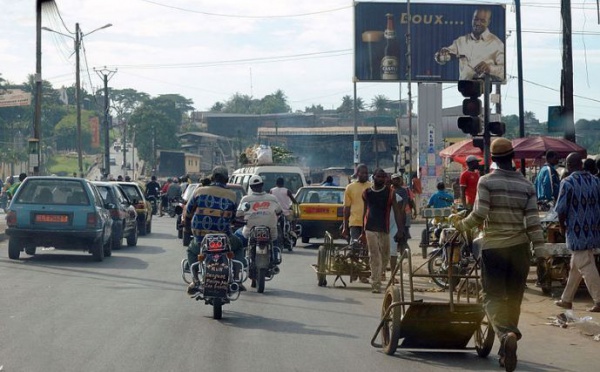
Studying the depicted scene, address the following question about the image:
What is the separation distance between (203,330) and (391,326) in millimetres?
2331

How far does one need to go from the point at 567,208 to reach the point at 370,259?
11.6 feet

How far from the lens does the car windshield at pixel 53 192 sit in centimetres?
1992

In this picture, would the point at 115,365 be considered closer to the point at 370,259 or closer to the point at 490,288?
the point at 490,288

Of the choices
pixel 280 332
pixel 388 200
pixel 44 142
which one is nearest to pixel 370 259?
pixel 388 200

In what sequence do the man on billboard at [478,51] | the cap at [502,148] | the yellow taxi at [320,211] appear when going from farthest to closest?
the man on billboard at [478,51]
the yellow taxi at [320,211]
the cap at [502,148]

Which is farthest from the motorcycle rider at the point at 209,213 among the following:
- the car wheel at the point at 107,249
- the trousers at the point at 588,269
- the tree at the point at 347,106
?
the tree at the point at 347,106

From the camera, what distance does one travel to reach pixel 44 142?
333 ft

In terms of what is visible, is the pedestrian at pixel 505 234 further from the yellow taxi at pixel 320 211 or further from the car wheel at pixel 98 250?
the yellow taxi at pixel 320 211

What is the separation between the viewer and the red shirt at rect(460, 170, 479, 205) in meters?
18.3

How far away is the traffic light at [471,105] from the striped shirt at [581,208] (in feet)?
9.54

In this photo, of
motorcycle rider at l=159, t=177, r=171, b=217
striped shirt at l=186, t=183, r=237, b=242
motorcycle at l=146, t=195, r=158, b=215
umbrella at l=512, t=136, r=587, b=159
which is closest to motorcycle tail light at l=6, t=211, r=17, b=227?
striped shirt at l=186, t=183, r=237, b=242

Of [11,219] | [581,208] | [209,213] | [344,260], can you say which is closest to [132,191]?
[11,219]

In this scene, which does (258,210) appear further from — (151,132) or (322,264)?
(151,132)

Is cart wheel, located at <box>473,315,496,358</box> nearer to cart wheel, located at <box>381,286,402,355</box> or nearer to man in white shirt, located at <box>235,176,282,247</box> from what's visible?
cart wheel, located at <box>381,286,402,355</box>
